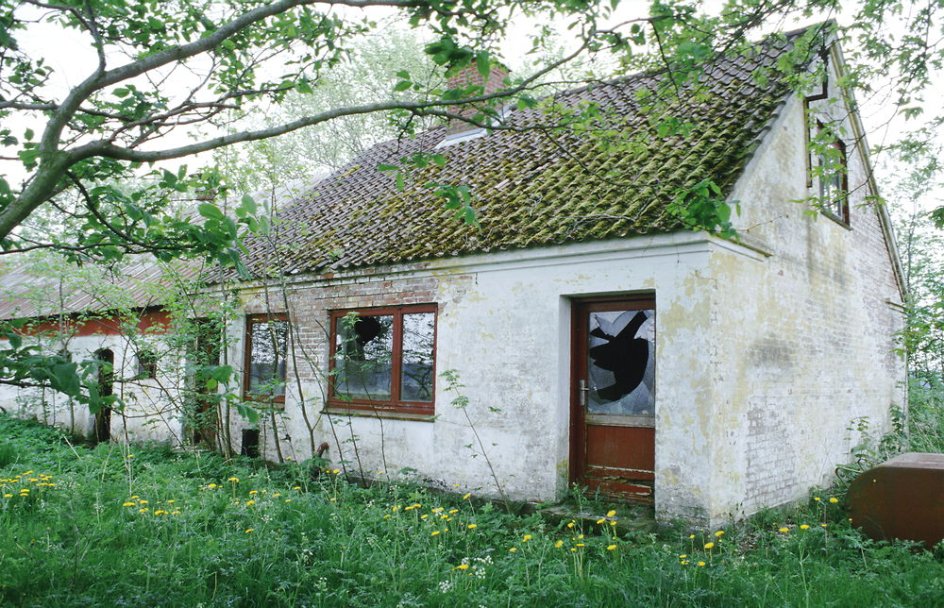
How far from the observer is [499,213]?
9.54 m

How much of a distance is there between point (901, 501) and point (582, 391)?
3.46 meters

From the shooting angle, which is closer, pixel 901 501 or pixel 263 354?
pixel 901 501

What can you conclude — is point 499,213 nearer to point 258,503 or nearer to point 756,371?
point 756,371

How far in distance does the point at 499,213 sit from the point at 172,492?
17.3ft

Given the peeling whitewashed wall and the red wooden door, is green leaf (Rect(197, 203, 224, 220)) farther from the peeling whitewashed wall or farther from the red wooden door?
the red wooden door

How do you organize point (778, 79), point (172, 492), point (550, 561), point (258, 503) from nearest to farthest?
point (550, 561)
point (258, 503)
point (172, 492)
point (778, 79)

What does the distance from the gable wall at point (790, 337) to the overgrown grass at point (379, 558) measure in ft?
2.79

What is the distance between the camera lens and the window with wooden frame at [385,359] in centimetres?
998

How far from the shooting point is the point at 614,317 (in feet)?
27.5

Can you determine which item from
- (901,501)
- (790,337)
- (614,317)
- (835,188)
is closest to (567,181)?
(614,317)

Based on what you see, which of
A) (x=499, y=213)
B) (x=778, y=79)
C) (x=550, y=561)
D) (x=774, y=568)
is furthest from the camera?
(x=499, y=213)

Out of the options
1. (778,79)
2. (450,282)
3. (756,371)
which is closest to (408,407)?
(450,282)

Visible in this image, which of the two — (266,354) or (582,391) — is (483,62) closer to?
(582,391)

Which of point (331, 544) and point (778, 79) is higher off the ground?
point (778, 79)
